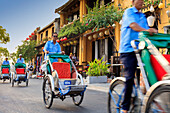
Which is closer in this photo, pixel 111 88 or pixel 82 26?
pixel 111 88

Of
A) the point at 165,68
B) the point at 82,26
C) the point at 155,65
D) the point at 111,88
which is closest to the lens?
the point at 165,68

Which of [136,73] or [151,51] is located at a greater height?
[151,51]

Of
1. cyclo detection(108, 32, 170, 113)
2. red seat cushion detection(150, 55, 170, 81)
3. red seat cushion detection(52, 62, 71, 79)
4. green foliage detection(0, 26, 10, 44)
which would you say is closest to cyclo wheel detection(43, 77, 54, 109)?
red seat cushion detection(52, 62, 71, 79)

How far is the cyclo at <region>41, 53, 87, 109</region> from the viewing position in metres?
4.74

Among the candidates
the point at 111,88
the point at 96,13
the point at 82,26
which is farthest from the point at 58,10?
the point at 111,88

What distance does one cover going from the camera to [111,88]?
3.26 meters

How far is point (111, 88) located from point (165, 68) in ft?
4.15

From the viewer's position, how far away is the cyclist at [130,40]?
274 cm

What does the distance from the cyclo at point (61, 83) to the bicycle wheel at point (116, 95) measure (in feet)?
5.02

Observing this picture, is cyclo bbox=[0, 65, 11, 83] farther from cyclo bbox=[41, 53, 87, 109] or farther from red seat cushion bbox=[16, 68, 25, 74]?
cyclo bbox=[41, 53, 87, 109]

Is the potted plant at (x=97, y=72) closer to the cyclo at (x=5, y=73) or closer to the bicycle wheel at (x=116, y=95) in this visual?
the cyclo at (x=5, y=73)

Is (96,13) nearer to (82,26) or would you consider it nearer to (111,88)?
(82,26)

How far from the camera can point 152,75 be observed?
7.62 feet

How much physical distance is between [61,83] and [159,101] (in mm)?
3425
